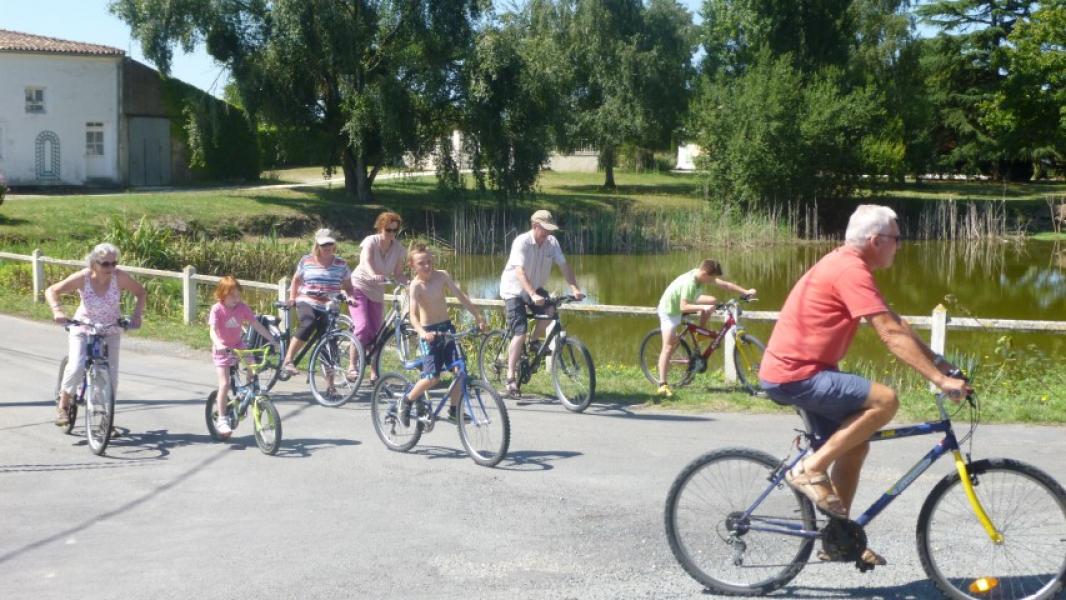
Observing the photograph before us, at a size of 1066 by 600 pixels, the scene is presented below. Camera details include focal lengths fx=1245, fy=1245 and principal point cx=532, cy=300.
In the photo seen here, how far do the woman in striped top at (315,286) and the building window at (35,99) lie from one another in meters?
39.6

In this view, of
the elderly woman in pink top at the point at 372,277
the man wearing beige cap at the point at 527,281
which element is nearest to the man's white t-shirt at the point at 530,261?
the man wearing beige cap at the point at 527,281

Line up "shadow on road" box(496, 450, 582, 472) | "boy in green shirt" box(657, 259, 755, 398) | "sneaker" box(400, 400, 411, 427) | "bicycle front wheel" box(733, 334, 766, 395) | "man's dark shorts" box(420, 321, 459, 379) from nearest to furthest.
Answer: "shadow on road" box(496, 450, 582, 472)
"man's dark shorts" box(420, 321, 459, 379)
"sneaker" box(400, 400, 411, 427)
"boy in green shirt" box(657, 259, 755, 398)
"bicycle front wheel" box(733, 334, 766, 395)

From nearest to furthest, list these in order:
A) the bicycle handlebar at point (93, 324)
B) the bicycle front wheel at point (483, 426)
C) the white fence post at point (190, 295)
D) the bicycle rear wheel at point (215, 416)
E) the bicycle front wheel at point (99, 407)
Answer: the bicycle front wheel at point (483, 426)
the bicycle front wheel at point (99, 407)
the bicycle handlebar at point (93, 324)
the bicycle rear wheel at point (215, 416)
the white fence post at point (190, 295)

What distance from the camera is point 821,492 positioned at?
5859 mm

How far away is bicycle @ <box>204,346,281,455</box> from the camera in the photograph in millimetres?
9789

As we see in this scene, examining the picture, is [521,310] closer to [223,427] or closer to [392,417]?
[392,417]

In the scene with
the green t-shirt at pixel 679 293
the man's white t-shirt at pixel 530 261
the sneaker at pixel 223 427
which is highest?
the man's white t-shirt at pixel 530 261

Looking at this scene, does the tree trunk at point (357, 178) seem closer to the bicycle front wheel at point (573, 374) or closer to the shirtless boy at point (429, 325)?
the bicycle front wheel at point (573, 374)

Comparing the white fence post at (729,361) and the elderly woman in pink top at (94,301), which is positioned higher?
the elderly woman in pink top at (94,301)

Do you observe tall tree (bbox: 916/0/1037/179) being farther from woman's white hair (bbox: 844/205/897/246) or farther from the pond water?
woman's white hair (bbox: 844/205/897/246)

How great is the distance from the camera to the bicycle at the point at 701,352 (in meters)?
13.4

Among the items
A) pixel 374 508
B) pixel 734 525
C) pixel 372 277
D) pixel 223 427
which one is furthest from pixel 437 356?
pixel 734 525

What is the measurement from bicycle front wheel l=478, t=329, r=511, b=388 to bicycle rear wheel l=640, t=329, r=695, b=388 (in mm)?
1721

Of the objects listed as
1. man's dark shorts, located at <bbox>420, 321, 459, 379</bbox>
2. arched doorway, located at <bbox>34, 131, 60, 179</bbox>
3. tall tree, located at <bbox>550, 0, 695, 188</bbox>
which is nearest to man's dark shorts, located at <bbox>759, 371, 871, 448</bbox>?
man's dark shorts, located at <bbox>420, 321, 459, 379</bbox>
